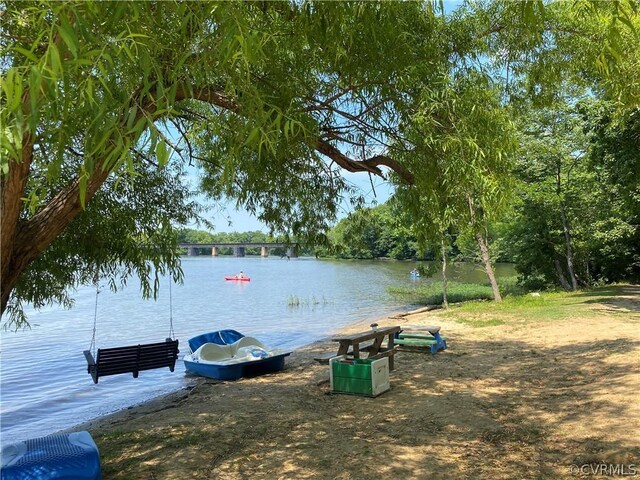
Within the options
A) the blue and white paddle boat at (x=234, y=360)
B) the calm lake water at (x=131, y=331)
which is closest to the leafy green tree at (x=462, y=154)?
the calm lake water at (x=131, y=331)

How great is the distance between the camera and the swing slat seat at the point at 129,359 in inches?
344

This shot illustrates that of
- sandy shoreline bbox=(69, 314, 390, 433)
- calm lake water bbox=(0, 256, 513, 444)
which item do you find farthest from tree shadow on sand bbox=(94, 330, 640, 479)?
calm lake water bbox=(0, 256, 513, 444)

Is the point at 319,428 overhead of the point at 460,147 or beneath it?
beneath

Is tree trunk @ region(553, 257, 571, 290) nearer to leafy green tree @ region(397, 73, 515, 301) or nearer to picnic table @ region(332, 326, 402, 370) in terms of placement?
picnic table @ region(332, 326, 402, 370)

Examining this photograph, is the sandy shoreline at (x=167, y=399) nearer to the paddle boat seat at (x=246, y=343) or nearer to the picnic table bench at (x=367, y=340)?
the paddle boat seat at (x=246, y=343)

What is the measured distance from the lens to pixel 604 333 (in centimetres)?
1017

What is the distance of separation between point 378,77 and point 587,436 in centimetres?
377

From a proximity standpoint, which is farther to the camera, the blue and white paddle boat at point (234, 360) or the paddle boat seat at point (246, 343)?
the paddle boat seat at point (246, 343)

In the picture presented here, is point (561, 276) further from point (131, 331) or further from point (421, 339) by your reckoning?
point (131, 331)

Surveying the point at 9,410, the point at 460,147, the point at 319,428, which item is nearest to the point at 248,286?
the point at 9,410

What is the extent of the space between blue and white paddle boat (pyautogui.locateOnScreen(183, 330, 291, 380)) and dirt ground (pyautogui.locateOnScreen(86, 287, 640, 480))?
79 centimetres

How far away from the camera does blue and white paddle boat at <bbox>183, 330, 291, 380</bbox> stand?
34.3 feet

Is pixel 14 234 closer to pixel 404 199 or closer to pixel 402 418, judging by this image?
pixel 404 199

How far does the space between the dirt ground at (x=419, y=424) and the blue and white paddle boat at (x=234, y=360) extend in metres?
0.79
